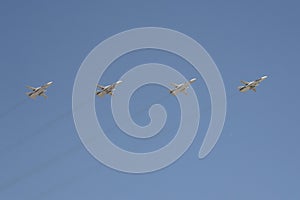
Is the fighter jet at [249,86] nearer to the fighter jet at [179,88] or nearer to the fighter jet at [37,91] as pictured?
the fighter jet at [179,88]

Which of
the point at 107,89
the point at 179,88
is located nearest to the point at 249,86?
the point at 179,88

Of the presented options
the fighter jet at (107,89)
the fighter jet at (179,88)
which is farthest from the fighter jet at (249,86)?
the fighter jet at (107,89)

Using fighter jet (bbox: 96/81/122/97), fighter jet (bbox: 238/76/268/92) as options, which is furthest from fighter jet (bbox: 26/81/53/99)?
fighter jet (bbox: 238/76/268/92)

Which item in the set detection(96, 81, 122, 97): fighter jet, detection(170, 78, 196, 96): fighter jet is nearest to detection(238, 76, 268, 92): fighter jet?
detection(170, 78, 196, 96): fighter jet

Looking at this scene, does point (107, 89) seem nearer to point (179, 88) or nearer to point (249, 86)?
point (179, 88)

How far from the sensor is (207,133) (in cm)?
7531

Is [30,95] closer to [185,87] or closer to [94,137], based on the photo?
[94,137]

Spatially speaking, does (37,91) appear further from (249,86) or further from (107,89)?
(249,86)

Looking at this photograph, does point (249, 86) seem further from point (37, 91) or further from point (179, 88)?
point (37, 91)

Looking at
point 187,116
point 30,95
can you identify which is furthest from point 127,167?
point 30,95

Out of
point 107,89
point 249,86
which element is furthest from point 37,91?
point 249,86

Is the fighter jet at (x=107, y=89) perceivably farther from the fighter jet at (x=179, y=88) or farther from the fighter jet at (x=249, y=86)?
the fighter jet at (x=249, y=86)

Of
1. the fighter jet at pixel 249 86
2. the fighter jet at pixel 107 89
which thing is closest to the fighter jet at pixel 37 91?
the fighter jet at pixel 107 89

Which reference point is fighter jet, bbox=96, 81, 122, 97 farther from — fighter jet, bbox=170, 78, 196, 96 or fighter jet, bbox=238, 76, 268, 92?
fighter jet, bbox=238, 76, 268, 92
